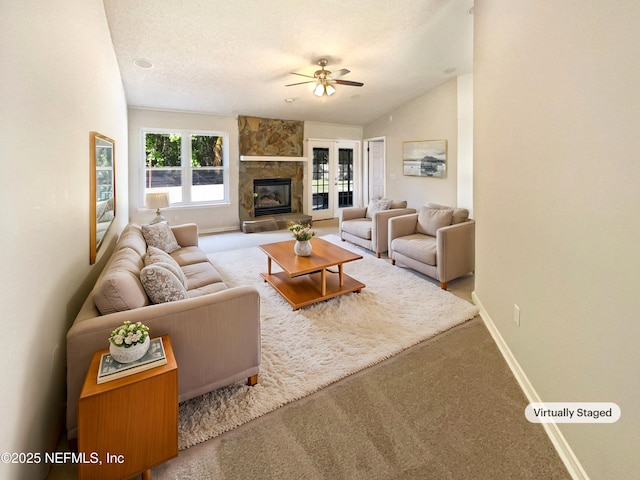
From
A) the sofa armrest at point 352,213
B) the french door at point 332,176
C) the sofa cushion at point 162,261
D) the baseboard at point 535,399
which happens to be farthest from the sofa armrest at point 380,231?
the french door at point 332,176

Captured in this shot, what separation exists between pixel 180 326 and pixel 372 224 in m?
3.72

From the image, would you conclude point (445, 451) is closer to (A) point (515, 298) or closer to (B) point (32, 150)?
(A) point (515, 298)

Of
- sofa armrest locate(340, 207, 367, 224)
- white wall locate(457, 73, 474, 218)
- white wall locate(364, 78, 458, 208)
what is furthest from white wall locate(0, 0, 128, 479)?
white wall locate(364, 78, 458, 208)

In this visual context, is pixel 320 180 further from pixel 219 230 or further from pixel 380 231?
pixel 380 231

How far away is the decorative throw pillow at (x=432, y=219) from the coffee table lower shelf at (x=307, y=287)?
1469mm

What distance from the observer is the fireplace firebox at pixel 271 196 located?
7.39 m

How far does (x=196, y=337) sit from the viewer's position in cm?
185

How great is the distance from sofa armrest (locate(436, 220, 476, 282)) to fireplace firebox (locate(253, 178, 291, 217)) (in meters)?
4.70

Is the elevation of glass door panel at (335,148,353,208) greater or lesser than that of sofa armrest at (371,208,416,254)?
greater

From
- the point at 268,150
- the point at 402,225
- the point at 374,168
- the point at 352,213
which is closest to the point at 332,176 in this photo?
the point at 374,168

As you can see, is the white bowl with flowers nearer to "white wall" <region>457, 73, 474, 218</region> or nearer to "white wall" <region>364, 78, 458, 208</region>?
"white wall" <region>457, 73, 474, 218</region>

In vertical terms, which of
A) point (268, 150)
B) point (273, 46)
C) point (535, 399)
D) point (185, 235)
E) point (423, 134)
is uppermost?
point (273, 46)

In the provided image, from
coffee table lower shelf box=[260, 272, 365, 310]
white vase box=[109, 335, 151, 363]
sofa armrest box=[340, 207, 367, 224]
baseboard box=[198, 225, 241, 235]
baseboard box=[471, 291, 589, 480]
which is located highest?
sofa armrest box=[340, 207, 367, 224]

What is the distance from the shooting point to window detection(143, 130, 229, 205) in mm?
6336
